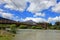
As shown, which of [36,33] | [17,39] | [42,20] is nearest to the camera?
[17,39]

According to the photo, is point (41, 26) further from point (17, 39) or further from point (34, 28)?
point (17, 39)

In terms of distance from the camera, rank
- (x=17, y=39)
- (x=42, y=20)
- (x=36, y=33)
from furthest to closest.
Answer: (x=36, y=33) → (x=42, y=20) → (x=17, y=39)

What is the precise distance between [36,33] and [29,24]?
64cm

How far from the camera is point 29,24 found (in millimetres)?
6754

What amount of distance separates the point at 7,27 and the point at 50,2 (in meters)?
1.86

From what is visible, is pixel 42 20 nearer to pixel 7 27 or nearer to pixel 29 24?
pixel 29 24

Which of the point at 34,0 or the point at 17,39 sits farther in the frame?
the point at 34,0

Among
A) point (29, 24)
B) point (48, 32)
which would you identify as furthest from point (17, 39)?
point (48, 32)

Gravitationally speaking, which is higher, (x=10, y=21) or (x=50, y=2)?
(x=50, y=2)

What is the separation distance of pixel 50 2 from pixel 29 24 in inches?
44.3

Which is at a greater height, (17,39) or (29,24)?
(29,24)

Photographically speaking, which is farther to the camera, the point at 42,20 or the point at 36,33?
the point at 36,33

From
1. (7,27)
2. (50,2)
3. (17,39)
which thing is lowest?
(17,39)

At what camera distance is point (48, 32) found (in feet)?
23.4
